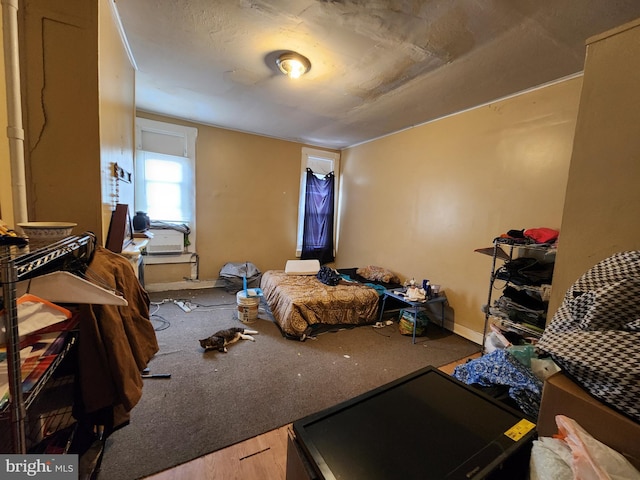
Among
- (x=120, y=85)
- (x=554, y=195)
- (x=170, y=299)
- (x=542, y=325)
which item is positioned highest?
(x=120, y=85)

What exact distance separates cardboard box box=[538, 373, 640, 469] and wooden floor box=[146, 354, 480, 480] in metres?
1.17

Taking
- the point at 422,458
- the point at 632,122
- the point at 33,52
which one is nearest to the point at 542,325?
the point at 632,122

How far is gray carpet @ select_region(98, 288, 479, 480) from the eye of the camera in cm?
151

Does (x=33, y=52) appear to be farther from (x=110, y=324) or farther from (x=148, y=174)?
(x=148, y=174)

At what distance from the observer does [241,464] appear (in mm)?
1426

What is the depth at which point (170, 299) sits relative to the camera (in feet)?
12.1

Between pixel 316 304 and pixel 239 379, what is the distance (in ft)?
3.59

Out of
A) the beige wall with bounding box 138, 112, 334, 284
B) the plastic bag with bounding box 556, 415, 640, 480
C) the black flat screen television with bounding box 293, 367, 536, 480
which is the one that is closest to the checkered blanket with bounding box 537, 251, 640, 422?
the plastic bag with bounding box 556, 415, 640, 480

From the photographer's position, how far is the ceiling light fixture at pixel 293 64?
2.13 m

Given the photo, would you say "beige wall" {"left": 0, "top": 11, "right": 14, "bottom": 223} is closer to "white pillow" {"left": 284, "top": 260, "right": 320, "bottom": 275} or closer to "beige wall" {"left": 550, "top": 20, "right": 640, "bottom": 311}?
"beige wall" {"left": 550, "top": 20, "right": 640, "bottom": 311}

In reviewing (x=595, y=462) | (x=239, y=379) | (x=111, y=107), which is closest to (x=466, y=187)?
(x=595, y=462)

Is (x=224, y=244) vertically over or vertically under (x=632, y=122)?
under

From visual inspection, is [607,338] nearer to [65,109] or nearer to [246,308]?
[65,109]

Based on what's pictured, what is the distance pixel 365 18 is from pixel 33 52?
185 cm
